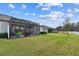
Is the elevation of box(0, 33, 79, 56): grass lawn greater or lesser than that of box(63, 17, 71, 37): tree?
lesser

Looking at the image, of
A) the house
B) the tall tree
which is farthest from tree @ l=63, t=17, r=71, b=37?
the house

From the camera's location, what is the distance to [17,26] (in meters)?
3.24

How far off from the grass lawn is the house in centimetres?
7

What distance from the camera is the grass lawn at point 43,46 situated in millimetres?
3160

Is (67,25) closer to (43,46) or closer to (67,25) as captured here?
(67,25)

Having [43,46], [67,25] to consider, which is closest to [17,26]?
[43,46]

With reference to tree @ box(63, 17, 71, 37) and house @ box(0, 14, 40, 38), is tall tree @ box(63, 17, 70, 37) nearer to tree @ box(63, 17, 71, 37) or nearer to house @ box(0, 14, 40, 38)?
tree @ box(63, 17, 71, 37)

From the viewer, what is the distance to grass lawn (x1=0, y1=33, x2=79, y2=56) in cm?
316

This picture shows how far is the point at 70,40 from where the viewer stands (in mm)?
3225

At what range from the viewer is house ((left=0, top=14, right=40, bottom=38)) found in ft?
10.5

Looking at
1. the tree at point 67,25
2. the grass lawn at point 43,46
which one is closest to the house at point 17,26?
the grass lawn at point 43,46

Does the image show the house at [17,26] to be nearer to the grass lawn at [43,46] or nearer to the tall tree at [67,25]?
the grass lawn at [43,46]

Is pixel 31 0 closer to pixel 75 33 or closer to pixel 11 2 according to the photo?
pixel 11 2

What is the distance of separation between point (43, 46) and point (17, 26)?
1.26 ft
